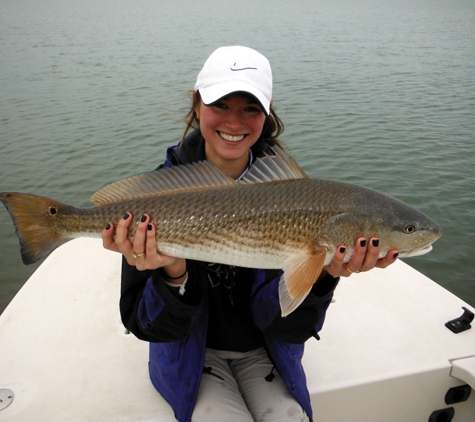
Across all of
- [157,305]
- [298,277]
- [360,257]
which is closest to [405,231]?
[360,257]

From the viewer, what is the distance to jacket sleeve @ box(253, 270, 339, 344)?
2562 mm

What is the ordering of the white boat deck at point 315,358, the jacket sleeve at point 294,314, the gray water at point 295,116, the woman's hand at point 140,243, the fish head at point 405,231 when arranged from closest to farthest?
1. the woman's hand at point 140,243
2. the fish head at point 405,231
3. the jacket sleeve at point 294,314
4. the white boat deck at point 315,358
5. the gray water at point 295,116

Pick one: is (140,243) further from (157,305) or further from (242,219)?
(242,219)

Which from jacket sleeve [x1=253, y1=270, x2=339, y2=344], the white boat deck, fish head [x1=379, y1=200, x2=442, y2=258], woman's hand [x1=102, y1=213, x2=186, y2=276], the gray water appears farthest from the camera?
the gray water

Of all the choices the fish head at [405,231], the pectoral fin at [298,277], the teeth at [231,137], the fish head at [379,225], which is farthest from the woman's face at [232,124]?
the fish head at [405,231]

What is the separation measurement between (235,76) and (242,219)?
86cm

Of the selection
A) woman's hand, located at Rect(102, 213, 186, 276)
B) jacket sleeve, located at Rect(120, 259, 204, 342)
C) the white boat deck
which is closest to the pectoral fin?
jacket sleeve, located at Rect(120, 259, 204, 342)

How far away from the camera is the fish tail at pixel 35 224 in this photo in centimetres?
241

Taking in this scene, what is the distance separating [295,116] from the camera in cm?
1176

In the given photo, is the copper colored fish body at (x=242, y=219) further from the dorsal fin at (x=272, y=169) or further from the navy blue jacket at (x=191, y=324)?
the navy blue jacket at (x=191, y=324)

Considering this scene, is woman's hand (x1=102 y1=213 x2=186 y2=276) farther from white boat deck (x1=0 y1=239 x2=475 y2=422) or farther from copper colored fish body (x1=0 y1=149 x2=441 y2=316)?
white boat deck (x1=0 y1=239 x2=475 y2=422)

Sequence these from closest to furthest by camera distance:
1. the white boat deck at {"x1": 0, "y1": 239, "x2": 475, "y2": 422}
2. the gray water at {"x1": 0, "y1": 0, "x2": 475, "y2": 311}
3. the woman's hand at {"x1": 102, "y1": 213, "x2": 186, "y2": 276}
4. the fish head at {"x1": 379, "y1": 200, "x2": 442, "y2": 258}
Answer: the woman's hand at {"x1": 102, "y1": 213, "x2": 186, "y2": 276} < the fish head at {"x1": 379, "y1": 200, "x2": 442, "y2": 258} < the white boat deck at {"x1": 0, "y1": 239, "x2": 475, "y2": 422} < the gray water at {"x1": 0, "y1": 0, "x2": 475, "y2": 311}

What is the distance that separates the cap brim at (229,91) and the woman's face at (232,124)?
6cm

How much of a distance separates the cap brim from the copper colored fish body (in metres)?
0.44
